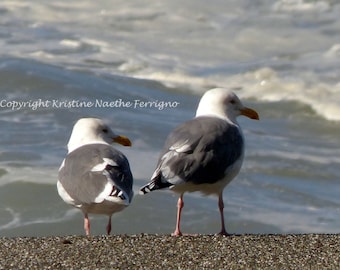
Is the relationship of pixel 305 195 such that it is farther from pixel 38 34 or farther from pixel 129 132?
pixel 38 34

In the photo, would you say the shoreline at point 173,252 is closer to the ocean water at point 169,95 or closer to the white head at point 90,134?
the white head at point 90,134

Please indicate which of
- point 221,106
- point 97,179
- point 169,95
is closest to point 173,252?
point 97,179

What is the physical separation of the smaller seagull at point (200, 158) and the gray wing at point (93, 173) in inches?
6.9

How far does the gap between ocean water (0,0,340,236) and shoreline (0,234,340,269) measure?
8.41ft

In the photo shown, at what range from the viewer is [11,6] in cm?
2066

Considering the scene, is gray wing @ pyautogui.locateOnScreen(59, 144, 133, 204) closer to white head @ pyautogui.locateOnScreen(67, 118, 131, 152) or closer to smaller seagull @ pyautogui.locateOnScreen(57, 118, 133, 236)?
smaller seagull @ pyautogui.locateOnScreen(57, 118, 133, 236)

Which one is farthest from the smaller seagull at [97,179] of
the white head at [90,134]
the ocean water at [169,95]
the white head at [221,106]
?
the ocean water at [169,95]

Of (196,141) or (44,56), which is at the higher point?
(196,141)

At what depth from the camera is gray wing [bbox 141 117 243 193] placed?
22.3 feet

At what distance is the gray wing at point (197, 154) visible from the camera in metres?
6.80

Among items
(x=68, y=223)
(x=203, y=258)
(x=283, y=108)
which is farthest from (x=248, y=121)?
(x=203, y=258)

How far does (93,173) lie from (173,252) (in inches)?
37.1

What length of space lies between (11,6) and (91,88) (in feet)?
22.6

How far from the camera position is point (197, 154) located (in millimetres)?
6926
